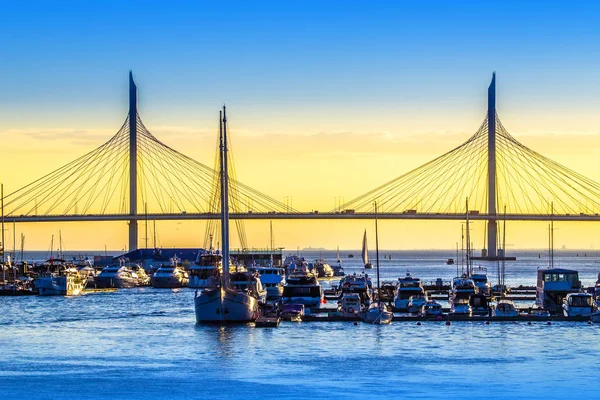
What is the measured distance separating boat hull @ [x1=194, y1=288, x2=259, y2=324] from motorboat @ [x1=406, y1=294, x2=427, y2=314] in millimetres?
9925

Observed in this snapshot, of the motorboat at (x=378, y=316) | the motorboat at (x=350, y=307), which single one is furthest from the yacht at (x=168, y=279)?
the motorboat at (x=378, y=316)

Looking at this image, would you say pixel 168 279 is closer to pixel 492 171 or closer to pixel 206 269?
pixel 206 269

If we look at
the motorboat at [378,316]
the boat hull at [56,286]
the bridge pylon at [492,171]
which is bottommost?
the motorboat at [378,316]

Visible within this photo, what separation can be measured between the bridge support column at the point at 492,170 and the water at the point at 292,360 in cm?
6674

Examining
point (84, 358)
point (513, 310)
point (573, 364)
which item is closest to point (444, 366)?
point (573, 364)

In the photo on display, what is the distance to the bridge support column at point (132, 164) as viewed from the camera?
11025 centimetres

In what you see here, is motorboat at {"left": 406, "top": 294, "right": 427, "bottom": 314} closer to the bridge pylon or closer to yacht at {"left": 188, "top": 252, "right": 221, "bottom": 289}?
yacht at {"left": 188, "top": 252, "right": 221, "bottom": 289}

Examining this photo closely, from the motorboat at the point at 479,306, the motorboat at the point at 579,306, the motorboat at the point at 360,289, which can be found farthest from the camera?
the motorboat at the point at 360,289

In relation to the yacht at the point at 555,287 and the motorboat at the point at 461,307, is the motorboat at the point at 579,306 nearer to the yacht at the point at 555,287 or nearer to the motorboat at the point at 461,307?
the yacht at the point at 555,287

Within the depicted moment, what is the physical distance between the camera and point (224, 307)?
168 feet

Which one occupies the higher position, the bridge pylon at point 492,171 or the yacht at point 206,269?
the bridge pylon at point 492,171

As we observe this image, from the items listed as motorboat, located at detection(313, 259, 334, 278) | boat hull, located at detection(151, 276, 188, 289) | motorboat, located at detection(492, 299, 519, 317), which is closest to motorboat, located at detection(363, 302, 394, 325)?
motorboat, located at detection(492, 299, 519, 317)

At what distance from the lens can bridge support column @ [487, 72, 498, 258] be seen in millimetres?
120875

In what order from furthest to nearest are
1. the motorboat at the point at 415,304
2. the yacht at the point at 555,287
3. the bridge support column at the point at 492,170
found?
the bridge support column at the point at 492,170, the yacht at the point at 555,287, the motorboat at the point at 415,304
